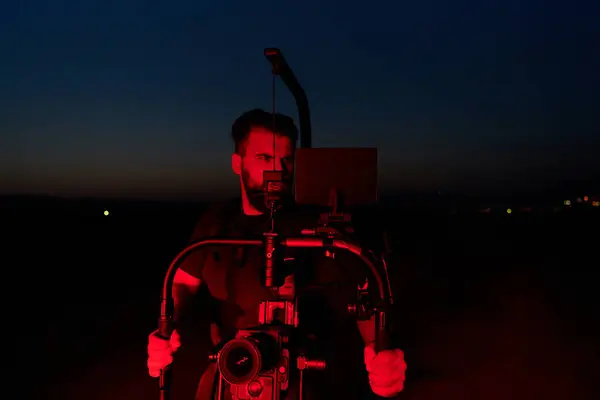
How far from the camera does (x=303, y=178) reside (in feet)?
6.05

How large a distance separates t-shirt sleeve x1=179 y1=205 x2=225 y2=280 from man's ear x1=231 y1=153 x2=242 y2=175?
0.24 metres

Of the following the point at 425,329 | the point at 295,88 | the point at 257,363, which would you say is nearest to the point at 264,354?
the point at 257,363

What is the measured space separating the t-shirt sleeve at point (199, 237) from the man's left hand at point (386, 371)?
3.08 ft

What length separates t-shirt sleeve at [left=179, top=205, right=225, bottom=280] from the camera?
249cm

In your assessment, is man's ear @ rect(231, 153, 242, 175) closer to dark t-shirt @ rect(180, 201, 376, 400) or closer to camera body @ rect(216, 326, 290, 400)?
dark t-shirt @ rect(180, 201, 376, 400)

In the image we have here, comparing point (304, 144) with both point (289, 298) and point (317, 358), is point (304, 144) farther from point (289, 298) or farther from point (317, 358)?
point (317, 358)

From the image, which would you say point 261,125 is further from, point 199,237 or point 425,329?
point 425,329

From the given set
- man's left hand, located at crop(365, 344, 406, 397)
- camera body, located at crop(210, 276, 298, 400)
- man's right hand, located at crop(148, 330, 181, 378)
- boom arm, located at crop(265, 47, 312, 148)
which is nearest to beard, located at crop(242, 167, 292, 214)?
boom arm, located at crop(265, 47, 312, 148)

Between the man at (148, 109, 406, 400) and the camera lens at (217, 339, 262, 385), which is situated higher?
the man at (148, 109, 406, 400)

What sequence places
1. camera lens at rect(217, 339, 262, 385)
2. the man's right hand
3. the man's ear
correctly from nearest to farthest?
camera lens at rect(217, 339, 262, 385) < the man's right hand < the man's ear

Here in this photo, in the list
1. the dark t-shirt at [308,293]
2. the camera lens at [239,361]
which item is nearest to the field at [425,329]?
the dark t-shirt at [308,293]

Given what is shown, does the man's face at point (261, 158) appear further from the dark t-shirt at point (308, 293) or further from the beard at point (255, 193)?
the dark t-shirt at point (308, 293)

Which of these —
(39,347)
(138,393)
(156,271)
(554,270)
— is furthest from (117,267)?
(554,270)

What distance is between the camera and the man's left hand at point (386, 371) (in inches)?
65.9
